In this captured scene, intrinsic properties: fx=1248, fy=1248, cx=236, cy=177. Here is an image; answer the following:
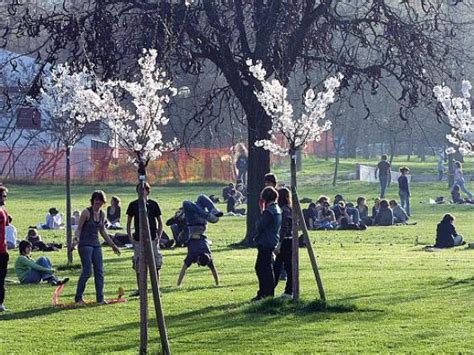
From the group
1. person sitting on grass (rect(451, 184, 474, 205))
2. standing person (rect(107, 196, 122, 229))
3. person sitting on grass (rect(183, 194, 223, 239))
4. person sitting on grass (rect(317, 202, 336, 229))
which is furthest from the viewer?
person sitting on grass (rect(451, 184, 474, 205))

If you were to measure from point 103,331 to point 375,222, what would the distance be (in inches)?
1052

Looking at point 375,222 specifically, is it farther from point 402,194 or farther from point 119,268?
point 119,268

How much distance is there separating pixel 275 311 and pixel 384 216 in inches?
986

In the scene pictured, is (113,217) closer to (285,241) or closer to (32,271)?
(32,271)

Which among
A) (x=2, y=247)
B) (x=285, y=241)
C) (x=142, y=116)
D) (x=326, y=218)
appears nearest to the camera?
(x=142, y=116)

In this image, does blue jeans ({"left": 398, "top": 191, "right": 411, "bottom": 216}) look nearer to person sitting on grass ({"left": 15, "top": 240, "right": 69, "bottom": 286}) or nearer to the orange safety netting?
the orange safety netting

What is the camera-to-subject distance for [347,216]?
39.9 m

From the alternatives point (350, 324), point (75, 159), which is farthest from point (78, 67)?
point (75, 159)

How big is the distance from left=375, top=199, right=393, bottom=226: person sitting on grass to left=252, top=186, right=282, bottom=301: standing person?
23.9m

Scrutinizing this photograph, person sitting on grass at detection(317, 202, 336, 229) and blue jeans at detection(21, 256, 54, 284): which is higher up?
person sitting on grass at detection(317, 202, 336, 229)

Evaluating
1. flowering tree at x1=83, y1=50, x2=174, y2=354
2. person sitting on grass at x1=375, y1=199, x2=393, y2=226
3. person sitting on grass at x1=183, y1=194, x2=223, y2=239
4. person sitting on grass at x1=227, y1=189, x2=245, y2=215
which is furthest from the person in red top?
person sitting on grass at x1=227, y1=189, x2=245, y2=215

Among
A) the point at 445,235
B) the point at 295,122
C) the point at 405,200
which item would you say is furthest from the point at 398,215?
the point at 295,122

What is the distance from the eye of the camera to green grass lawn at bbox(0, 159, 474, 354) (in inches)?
564

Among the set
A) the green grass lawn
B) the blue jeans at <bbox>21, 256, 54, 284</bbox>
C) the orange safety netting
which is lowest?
the green grass lawn
